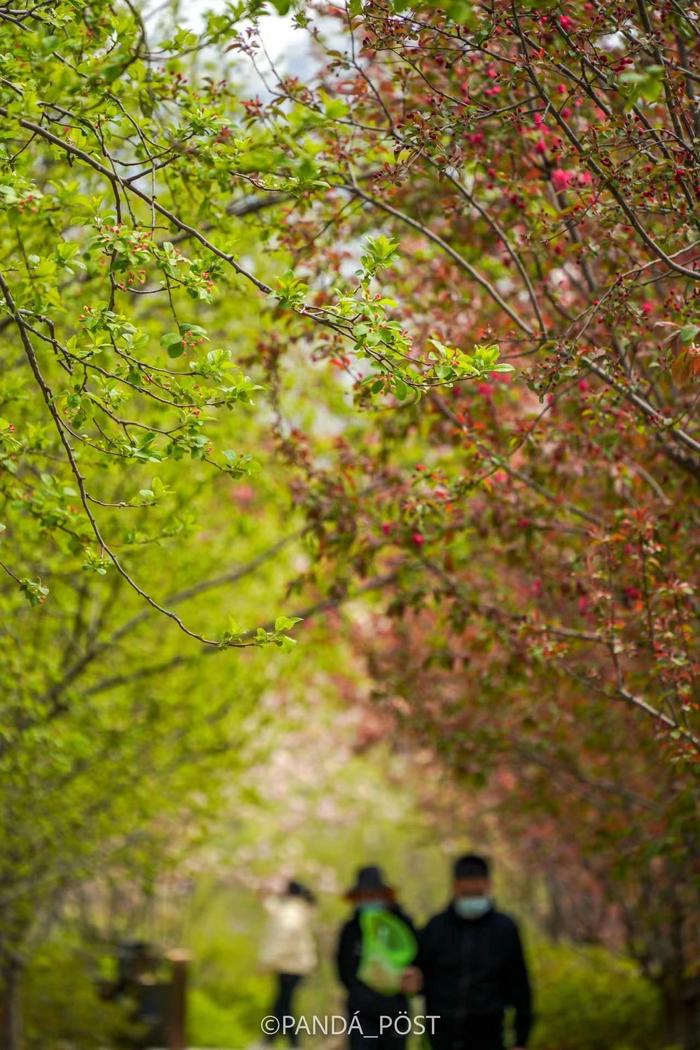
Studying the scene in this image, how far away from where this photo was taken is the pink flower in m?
5.43

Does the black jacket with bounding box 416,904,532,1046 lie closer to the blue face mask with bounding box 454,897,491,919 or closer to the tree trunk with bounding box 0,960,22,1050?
the blue face mask with bounding box 454,897,491,919

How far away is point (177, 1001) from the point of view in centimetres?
1209

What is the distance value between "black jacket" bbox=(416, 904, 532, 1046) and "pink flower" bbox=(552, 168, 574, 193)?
12.1ft

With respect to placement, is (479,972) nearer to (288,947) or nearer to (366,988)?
(366,988)

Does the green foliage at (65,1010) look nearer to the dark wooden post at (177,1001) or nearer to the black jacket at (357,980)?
the dark wooden post at (177,1001)

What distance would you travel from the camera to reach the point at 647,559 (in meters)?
4.95

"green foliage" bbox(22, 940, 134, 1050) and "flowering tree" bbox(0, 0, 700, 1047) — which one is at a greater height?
"flowering tree" bbox(0, 0, 700, 1047)

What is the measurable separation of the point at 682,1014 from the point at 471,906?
13.9 feet

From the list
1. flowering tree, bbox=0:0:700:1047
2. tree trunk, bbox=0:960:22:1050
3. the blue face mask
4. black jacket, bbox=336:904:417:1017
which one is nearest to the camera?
flowering tree, bbox=0:0:700:1047

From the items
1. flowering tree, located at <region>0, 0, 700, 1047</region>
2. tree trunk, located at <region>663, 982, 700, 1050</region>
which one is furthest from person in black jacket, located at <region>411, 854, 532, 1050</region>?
tree trunk, located at <region>663, 982, 700, 1050</region>

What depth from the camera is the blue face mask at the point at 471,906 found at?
6.32 meters

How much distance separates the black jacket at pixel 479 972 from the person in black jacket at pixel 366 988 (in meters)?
0.45

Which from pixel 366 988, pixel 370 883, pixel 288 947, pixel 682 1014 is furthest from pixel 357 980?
pixel 288 947

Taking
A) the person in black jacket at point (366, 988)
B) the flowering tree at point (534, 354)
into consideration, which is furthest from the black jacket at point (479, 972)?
the flowering tree at point (534, 354)
